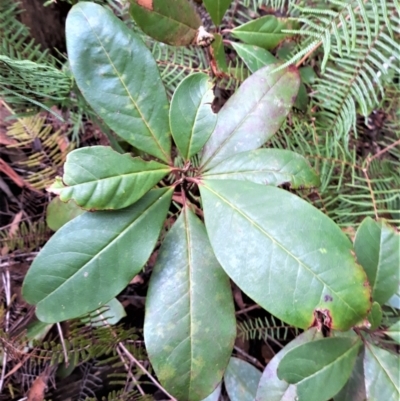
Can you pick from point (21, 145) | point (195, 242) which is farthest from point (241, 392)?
point (21, 145)

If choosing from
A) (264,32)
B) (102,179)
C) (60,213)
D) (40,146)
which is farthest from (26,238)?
(264,32)

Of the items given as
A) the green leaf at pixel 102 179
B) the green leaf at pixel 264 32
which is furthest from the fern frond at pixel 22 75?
the green leaf at pixel 264 32

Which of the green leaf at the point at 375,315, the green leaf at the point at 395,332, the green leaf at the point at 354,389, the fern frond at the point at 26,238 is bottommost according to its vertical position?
the green leaf at the point at 354,389

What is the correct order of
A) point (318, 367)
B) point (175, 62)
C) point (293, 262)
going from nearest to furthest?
1. point (293, 262)
2. point (318, 367)
3. point (175, 62)

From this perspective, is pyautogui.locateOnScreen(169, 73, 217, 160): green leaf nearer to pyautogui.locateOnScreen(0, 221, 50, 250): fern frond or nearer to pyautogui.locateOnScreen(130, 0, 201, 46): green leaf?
pyautogui.locateOnScreen(130, 0, 201, 46): green leaf

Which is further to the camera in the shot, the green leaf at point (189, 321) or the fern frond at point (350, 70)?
the fern frond at point (350, 70)

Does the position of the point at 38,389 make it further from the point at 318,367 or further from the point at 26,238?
the point at 318,367

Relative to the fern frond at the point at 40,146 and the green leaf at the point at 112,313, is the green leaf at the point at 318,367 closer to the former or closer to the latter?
the green leaf at the point at 112,313

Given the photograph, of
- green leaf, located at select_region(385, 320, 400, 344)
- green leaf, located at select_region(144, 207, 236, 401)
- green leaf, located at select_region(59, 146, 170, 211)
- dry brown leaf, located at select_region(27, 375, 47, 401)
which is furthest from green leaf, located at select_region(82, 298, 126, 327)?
green leaf, located at select_region(385, 320, 400, 344)
